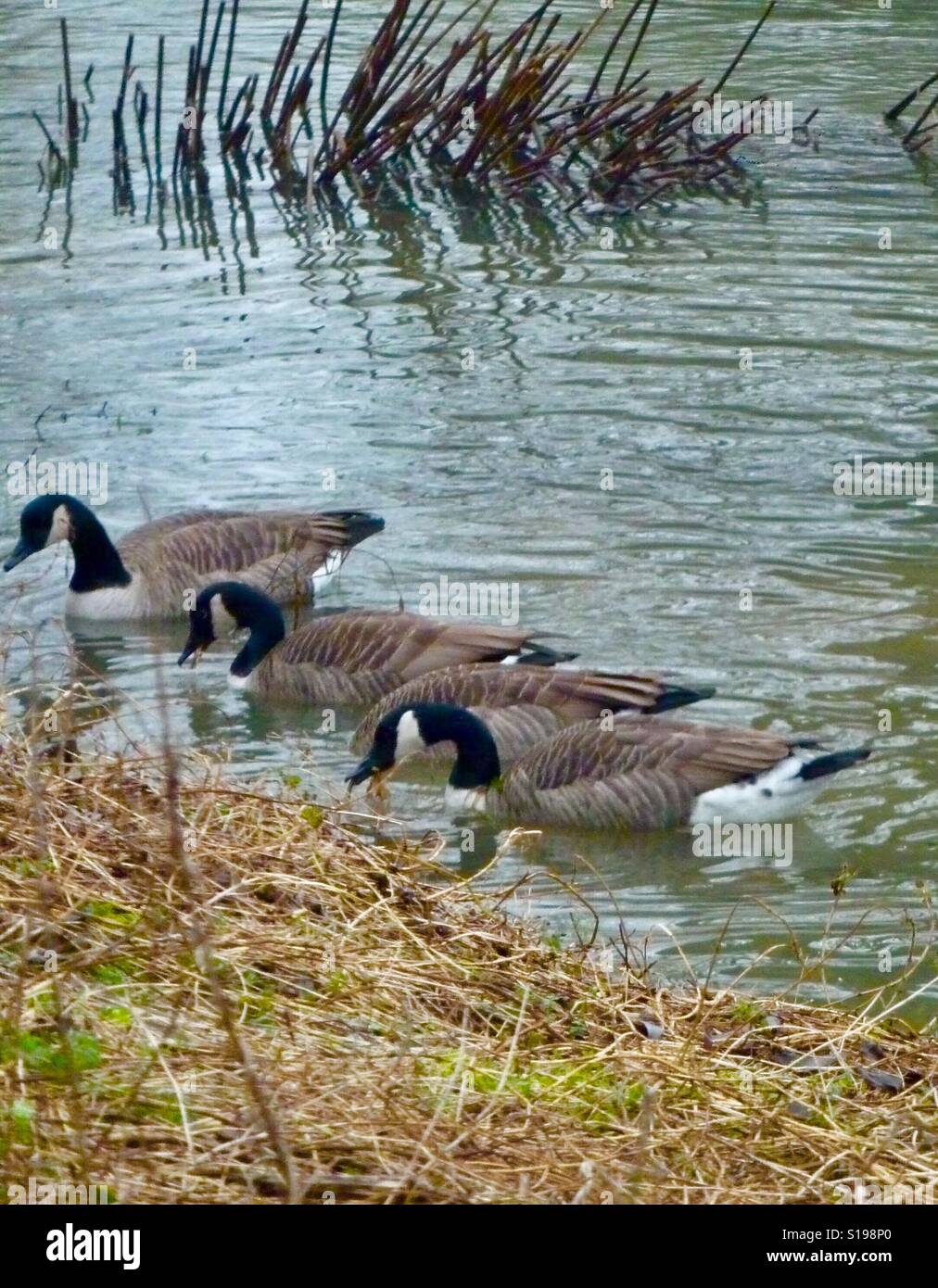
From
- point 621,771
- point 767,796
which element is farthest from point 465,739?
point 767,796

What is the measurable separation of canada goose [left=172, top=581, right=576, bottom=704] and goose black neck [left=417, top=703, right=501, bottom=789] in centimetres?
98

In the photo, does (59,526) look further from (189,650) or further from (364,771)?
(364,771)

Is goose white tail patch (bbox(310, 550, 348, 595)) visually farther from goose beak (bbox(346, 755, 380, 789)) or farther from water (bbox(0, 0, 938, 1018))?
goose beak (bbox(346, 755, 380, 789))

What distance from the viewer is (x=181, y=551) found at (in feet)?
38.2

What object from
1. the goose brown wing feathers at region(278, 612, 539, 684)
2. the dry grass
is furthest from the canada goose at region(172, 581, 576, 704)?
the dry grass

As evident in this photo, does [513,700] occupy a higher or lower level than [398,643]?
lower

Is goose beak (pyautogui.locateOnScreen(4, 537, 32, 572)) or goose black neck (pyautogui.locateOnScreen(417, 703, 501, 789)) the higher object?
goose beak (pyautogui.locateOnScreen(4, 537, 32, 572))

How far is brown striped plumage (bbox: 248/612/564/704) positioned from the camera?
10102 millimetres

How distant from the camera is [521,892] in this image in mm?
7871

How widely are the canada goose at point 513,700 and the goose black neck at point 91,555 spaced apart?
243 centimetres

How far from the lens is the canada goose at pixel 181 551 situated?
11.3 meters

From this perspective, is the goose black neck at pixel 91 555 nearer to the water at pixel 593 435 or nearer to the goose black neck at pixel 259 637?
the water at pixel 593 435

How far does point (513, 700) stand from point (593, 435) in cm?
408

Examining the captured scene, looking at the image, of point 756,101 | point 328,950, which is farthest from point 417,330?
point 328,950
